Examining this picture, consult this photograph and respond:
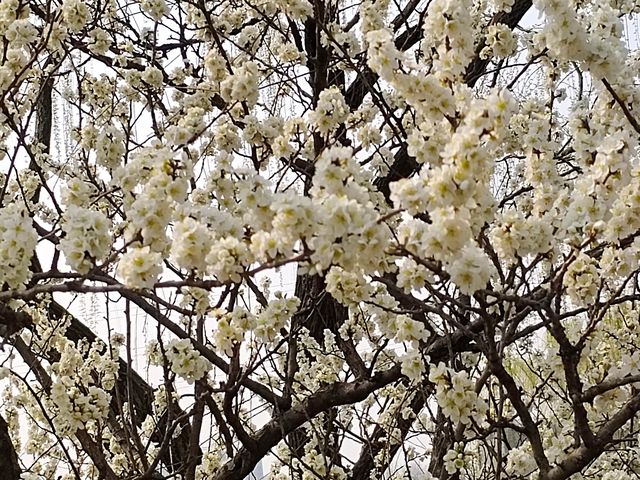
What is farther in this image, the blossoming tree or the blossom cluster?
the blossom cluster

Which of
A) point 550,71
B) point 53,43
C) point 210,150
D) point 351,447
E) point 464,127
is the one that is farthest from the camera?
point 351,447

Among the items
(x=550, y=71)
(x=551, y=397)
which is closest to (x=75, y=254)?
(x=550, y=71)

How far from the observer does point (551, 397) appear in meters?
3.02

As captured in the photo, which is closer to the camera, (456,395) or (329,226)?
(329,226)

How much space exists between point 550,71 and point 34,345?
80.0 inches

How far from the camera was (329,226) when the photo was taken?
1.07 metres

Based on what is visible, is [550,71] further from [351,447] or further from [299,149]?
[351,447]

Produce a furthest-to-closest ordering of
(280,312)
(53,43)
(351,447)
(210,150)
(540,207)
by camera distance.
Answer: (351,447) → (210,150) → (53,43) → (280,312) → (540,207)

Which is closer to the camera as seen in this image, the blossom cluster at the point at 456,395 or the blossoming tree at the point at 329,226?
the blossoming tree at the point at 329,226

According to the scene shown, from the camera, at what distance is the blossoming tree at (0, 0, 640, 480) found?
3.95 feet

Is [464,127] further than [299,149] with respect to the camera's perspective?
No

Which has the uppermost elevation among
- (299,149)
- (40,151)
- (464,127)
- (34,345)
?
(40,151)

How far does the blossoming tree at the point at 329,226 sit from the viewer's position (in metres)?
1.21

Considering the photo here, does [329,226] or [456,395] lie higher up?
[456,395]
